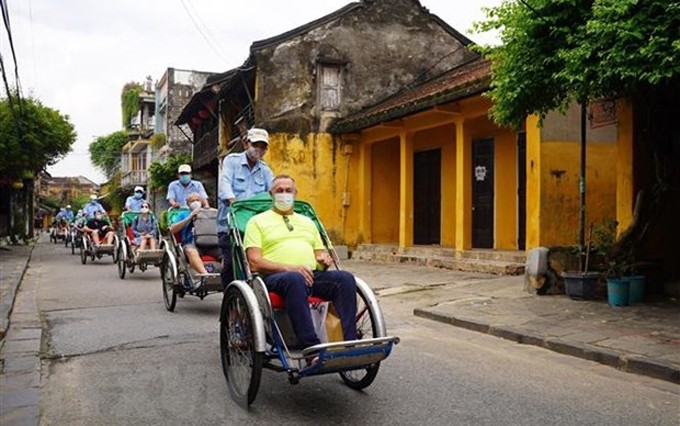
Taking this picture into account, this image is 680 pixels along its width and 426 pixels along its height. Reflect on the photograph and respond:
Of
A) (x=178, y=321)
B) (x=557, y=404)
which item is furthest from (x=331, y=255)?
(x=178, y=321)

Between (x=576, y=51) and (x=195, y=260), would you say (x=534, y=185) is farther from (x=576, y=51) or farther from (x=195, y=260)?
(x=195, y=260)

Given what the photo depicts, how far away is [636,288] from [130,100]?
163 feet

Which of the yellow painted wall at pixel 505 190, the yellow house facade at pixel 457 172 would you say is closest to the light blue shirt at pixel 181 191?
the yellow house facade at pixel 457 172

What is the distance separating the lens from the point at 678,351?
5.82m

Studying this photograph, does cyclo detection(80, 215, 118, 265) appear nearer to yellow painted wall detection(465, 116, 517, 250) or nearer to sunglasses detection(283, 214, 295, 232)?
yellow painted wall detection(465, 116, 517, 250)

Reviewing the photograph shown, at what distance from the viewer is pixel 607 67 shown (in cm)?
640

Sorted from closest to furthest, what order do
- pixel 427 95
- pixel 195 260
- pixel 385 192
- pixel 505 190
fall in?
pixel 195 260 → pixel 505 190 → pixel 427 95 → pixel 385 192

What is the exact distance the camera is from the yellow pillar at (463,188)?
14.0 m

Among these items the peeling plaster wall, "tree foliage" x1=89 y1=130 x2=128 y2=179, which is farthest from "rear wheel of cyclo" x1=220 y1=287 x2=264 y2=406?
"tree foliage" x1=89 y1=130 x2=128 y2=179

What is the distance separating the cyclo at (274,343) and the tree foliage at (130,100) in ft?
160

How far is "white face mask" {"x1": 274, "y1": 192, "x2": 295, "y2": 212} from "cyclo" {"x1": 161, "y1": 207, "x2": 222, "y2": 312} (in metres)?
3.21

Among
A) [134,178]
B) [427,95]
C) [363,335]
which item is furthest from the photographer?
[134,178]

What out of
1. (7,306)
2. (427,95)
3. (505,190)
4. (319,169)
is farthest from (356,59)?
(7,306)

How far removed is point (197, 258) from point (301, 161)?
10.9m
